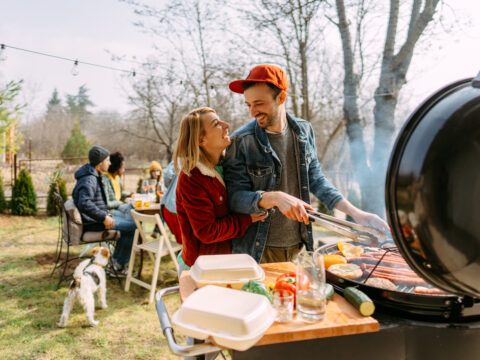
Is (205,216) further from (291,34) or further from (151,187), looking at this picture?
(291,34)

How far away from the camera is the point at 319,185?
6.72 feet

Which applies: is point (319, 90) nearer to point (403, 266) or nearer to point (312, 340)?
point (403, 266)

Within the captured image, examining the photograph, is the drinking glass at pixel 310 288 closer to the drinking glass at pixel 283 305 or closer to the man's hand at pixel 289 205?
the drinking glass at pixel 283 305

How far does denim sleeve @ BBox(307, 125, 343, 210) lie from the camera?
1960 mm

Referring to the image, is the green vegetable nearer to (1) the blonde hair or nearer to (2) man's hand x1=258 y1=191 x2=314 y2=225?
(2) man's hand x1=258 y1=191 x2=314 y2=225

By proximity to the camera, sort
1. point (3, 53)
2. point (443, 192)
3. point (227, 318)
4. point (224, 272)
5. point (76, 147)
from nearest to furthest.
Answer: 1. point (443, 192)
2. point (227, 318)
3. point (224, 272)
4. point (3, 53)
5. point (76, 147)

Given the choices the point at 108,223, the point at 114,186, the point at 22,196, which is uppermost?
the point at 114,186

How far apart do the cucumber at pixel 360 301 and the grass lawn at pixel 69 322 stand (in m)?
2.05

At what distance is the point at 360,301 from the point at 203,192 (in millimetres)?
869

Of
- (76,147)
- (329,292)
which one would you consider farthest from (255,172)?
(76,147)

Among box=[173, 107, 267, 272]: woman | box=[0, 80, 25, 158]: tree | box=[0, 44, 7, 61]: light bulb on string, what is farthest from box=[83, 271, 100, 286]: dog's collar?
box=[0, 80, 25, 158]: tree

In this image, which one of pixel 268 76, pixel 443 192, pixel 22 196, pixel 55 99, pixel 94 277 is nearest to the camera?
pixel 443 192

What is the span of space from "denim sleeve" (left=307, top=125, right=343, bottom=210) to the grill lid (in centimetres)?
100

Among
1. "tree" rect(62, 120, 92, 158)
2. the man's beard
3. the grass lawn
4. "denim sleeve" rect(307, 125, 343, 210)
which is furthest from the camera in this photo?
"tree" rect(62, 120, 92, 158)
